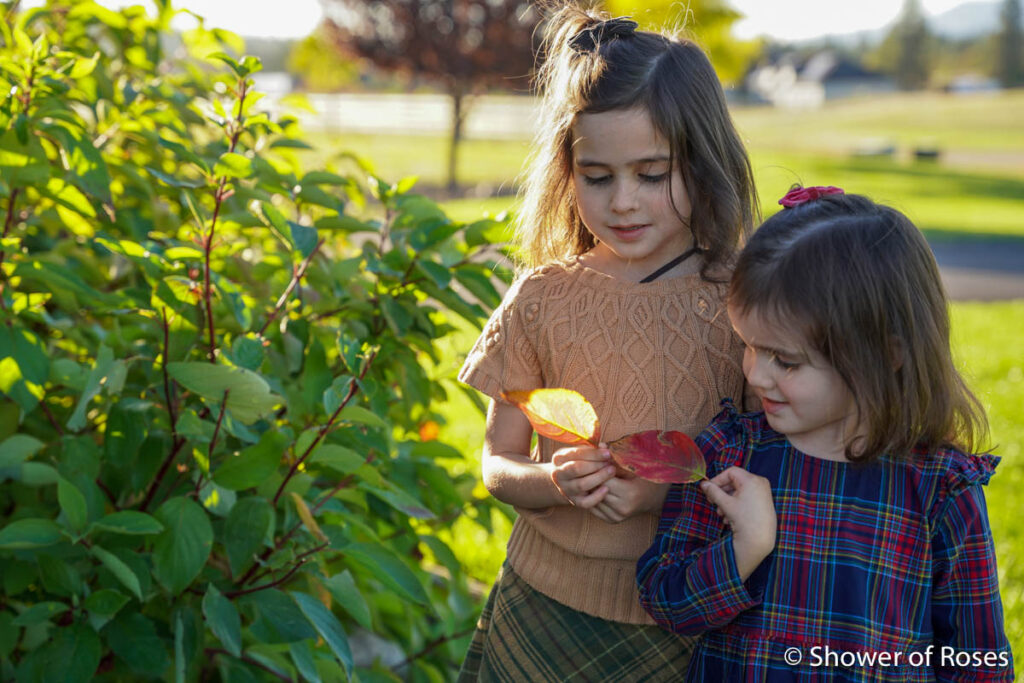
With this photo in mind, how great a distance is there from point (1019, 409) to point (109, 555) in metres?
4.42

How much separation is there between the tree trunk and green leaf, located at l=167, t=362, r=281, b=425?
56.6 feet

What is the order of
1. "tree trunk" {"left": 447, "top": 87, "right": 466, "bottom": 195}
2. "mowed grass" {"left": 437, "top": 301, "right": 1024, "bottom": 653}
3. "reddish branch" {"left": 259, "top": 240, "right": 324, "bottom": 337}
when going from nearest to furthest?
1. "reddish branch" {"left": 259, "top": 240, "right": 324, "bottom": 337}
2. "mowed grass" {"left": 437, "top": 301, "right": 1024, "bottom": 653}
3. "tree trunk" {"left": 447, "top": 87, "right": 466, "bottom": 195}

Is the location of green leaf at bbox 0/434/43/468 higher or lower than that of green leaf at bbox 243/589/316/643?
higher

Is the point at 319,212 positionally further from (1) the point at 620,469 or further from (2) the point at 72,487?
(1) the point at 620,469

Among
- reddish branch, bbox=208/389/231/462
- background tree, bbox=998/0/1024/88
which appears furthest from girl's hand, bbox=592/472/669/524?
background tree, bbox=998/0/1024/88

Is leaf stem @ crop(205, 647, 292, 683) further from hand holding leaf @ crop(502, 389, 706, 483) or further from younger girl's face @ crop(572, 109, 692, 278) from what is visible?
younger girl's face @ crop(572, 109, 692, 278)

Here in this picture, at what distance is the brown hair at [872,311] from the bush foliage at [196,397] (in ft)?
2.08

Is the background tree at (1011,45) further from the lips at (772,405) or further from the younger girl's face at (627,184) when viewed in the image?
the lips at (772,405)

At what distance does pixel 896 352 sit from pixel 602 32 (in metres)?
0.66

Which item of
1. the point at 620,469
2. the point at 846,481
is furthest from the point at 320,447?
the point at 846,481

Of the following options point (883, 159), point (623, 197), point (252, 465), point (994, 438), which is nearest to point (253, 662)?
point (252, 465)

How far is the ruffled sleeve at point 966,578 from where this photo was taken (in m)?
1.32

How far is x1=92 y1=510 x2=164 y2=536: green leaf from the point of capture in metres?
1.48

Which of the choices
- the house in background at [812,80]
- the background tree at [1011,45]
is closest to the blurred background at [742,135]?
the background tree at [1011,45]
